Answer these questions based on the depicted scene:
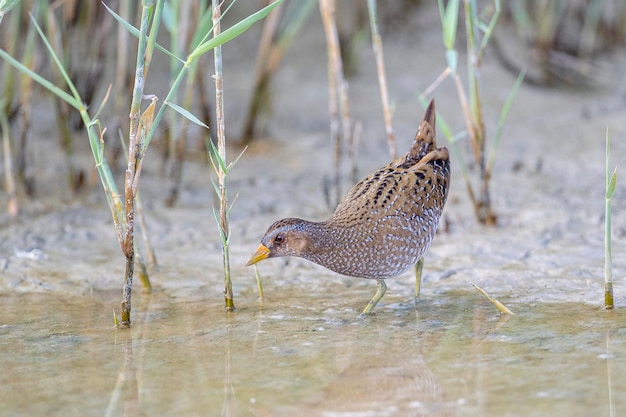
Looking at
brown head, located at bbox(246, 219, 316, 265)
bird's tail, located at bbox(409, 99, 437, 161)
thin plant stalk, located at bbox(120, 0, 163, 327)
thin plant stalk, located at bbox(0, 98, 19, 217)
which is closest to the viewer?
thin plant stalk, located at bbox(120, 0, 163, 327)

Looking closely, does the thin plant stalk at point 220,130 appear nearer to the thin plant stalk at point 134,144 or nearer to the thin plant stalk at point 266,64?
the thin plant stalk at point 134,144

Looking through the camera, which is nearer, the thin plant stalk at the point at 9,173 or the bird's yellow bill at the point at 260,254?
the bird's yellow bill at the point at 260,254

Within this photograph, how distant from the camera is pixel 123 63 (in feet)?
18.5

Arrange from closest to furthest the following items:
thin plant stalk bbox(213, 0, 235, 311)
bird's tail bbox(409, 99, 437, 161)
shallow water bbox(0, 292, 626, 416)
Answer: shallow water bbox(0, 292, 626, 416)
thin plant stalk bbox(213, 0, 235, 311)
bird's tail bbox(409, 99, 437, 161)

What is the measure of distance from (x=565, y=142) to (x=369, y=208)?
2807mm

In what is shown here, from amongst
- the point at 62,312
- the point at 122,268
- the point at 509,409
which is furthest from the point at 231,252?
the point at 509,409

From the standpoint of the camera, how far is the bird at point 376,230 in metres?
3.97

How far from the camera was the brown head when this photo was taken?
13.0 feet

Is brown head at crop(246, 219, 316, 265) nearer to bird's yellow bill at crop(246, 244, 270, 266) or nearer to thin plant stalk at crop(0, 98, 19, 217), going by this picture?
bird's yellow bill at crop(246, 244, 270, 266)

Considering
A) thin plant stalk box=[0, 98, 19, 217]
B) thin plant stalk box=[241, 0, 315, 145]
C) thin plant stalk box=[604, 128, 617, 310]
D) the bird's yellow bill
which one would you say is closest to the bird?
the bird's yellow bill

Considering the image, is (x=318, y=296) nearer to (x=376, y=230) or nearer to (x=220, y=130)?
(x=376, y=230)

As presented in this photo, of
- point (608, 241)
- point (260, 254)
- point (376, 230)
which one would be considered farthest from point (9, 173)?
point (608, 241)

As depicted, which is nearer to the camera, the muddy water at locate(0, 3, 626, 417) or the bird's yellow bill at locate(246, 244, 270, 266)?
the muddy water at locate(0, 3, 626, 417)

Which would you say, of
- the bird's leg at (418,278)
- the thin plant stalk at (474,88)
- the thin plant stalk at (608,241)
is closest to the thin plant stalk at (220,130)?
the bird's leg at (418,278)
